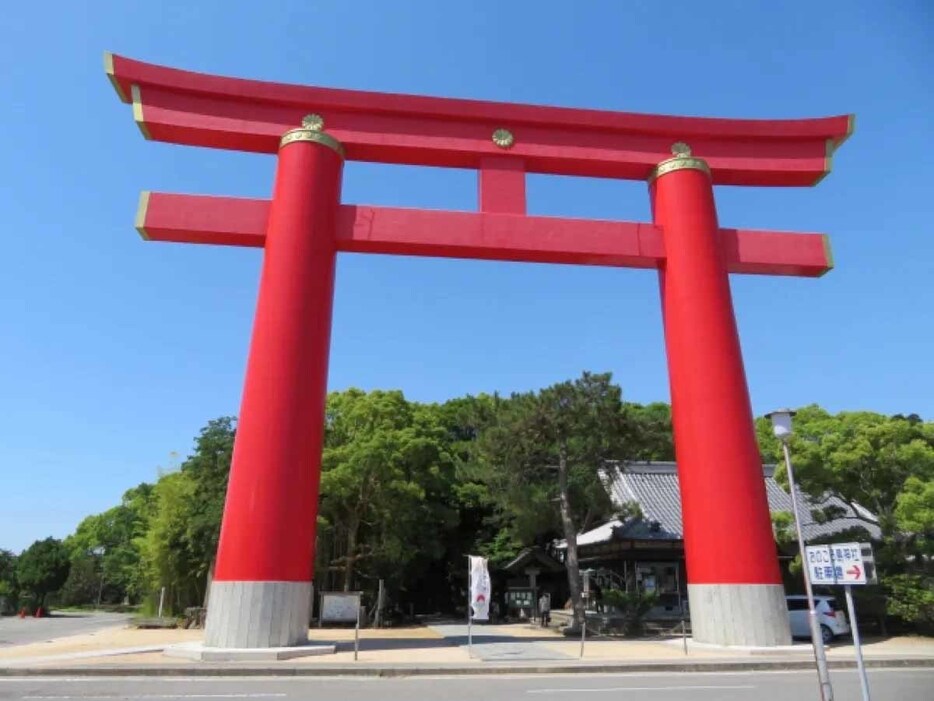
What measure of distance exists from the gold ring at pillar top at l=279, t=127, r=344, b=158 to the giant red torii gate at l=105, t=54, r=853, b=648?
32mm

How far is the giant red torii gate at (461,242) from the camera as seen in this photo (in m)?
12.3

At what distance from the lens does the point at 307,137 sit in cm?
1477

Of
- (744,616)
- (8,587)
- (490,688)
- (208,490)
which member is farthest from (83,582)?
(744,616)

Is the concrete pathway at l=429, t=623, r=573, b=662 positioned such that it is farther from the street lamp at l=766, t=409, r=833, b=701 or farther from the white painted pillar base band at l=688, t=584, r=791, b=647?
the street lamp at l=766, t=409, r=833, b=701

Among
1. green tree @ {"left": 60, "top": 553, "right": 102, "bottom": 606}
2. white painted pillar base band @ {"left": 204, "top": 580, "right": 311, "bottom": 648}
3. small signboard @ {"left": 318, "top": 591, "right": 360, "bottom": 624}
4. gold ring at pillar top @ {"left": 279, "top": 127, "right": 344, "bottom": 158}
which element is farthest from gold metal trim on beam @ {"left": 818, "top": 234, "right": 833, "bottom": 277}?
green tree @ {"left": 60, "top": 553, "right": 102, "bottom": 606}

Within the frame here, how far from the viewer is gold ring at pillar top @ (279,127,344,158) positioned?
48.4 feet

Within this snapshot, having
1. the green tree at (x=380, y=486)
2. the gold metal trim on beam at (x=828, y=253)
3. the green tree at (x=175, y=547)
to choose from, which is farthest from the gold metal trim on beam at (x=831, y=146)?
the green tree at (x=175, y=547)

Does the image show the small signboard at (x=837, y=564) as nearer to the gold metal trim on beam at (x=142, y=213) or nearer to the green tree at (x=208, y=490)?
the gold metal trim on beam at (x=142, y=213)

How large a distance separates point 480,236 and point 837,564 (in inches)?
386

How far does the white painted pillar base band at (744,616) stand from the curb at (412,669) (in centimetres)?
96

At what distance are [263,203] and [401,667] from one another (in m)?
9.83

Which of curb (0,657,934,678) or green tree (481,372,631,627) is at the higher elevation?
green tree (481,372,631,627)

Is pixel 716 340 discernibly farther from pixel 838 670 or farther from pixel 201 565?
pixel 201 565

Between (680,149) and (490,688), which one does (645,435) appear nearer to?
(680,149)
